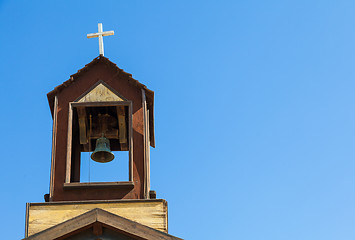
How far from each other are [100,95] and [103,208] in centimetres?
268

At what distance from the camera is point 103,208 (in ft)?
44.1

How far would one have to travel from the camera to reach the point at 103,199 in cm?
1379

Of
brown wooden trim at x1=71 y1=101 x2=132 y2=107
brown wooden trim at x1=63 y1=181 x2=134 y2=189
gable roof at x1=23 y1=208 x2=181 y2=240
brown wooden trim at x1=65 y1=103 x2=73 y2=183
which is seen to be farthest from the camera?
brown wooden trim at x1=71 y1=101 x2=132 y2=107

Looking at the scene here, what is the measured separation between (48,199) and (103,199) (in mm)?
1109

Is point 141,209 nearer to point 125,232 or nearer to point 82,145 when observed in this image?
point 125,232

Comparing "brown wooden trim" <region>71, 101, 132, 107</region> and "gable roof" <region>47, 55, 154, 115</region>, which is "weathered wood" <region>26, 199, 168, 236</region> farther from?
"gable roof" <region>47, 55, 154, 115</region>

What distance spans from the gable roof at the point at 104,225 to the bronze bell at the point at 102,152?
123 inches

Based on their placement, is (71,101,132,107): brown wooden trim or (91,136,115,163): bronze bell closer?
(71,101,132,107): brown wooden trim

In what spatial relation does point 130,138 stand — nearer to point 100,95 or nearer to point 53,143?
point 100,95

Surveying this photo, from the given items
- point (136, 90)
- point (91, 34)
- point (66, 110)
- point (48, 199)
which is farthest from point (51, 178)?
point (91, 34)

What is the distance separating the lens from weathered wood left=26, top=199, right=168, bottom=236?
1327cm

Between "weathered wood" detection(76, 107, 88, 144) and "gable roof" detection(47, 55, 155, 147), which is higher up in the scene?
"gable roof" detection(47, 55, 155, 147)

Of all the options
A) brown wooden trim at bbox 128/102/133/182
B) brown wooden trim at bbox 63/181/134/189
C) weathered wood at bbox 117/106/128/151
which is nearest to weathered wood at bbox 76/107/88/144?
weathered wood at bbox 117/106/128/151

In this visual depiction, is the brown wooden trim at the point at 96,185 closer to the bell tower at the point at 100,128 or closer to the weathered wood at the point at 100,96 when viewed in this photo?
the bell tower at the point at 100,128
